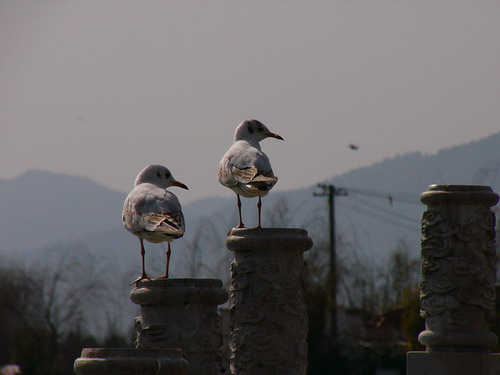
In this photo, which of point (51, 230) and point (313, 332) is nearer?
point (313, 332)

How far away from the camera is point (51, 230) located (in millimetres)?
180375

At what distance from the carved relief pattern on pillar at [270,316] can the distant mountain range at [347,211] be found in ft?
24.6

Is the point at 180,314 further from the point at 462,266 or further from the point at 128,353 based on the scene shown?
the point at 462,266

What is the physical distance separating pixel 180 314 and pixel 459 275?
9.89 feet

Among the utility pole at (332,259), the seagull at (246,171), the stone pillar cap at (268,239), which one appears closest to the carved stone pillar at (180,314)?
the stone pillar cap at (268,239)

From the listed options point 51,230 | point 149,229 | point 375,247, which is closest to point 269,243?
point 149,229

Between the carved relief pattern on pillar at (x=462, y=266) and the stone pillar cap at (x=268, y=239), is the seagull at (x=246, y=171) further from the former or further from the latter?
the carved relief pattern on pillar at (x=462, y=266)

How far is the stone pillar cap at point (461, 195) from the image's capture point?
11.0 m

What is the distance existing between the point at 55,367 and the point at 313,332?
732cm

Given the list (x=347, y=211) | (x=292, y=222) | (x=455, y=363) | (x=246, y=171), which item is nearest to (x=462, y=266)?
(x=455, y=363)

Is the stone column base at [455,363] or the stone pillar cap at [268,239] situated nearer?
the stone pillar cap at [268,239]

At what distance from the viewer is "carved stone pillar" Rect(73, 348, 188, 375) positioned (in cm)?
655

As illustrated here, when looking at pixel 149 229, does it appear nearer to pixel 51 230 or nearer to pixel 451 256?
pixel 451 256

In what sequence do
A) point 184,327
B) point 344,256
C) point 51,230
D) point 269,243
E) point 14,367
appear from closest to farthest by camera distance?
point 184,327
point 269,243
point 14,367
point 344,256
point 51,230
